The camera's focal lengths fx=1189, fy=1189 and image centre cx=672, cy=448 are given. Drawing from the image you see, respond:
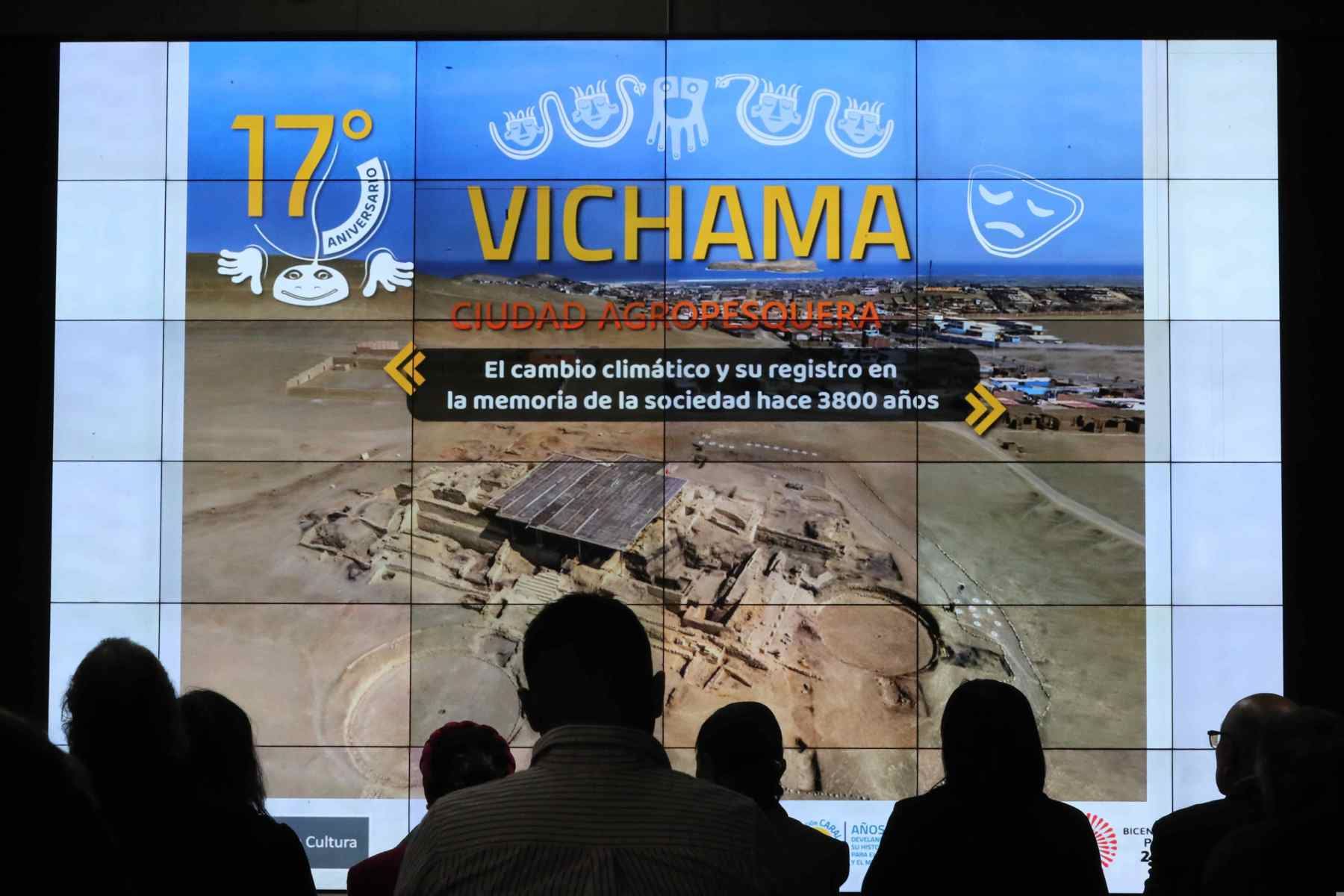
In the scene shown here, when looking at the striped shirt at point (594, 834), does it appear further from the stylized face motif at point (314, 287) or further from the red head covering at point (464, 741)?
the stylized face motif at point (314, 287)

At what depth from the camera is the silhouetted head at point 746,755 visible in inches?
139

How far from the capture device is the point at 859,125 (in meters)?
6.93

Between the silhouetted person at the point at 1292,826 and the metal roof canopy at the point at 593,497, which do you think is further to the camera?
the metal roof canopy at the point at 593,497

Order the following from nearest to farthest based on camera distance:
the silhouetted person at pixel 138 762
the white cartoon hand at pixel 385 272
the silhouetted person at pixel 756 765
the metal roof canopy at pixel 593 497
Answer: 1. the silhouetted person at pixel 138 762
2. the silhouetted person at pixel 756 765
3. the metal roof canopy at pixel 593 497
4. the white cartoon hand at pixel 385 272

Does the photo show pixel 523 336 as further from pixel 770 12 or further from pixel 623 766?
pixel 623 766

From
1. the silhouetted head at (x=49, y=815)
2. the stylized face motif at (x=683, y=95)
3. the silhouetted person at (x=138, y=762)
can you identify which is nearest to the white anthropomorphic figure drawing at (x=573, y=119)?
the stylized face motif at (x=683, y=95)

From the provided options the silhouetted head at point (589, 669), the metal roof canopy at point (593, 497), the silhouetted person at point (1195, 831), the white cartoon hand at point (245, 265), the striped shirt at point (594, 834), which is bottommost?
the silhouetted person at point (1195, 831)

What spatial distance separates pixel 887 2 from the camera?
22.7ft

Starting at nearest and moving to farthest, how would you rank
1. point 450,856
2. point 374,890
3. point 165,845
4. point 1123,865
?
point 450,856, point 165,845, point 374,890, point 1123,865

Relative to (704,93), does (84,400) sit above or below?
below

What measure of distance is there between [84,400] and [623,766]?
618cm

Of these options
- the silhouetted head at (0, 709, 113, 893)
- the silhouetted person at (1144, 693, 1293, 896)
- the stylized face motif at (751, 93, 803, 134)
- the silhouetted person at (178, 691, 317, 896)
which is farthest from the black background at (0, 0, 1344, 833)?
the silhouetted head at (0, 709, 113, 893)

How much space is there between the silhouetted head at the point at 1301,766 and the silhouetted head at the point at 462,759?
1967 millimetres

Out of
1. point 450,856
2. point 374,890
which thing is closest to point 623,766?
point 450,856
